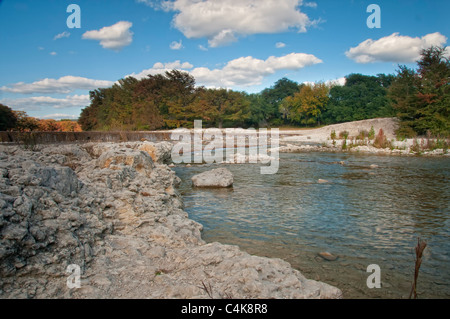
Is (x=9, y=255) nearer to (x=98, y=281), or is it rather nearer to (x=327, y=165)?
(x=98, y=281)

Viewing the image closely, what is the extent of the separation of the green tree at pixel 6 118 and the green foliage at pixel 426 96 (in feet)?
122

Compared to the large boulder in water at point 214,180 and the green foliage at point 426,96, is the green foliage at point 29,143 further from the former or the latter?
the green foliage at point 426,96

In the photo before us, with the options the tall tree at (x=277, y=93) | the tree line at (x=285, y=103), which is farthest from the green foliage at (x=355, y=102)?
the tall tree at (x=277, y=93)

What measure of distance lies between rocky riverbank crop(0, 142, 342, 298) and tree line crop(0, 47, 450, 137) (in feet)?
96.6

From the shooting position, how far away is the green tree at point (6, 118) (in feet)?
81.8

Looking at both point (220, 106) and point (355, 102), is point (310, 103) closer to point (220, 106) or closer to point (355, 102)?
point (355, 102)

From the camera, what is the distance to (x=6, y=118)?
83.1ft

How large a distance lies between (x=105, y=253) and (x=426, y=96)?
105 ft

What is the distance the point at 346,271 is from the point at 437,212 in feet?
15.4

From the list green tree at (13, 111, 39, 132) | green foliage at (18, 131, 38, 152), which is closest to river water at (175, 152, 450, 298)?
green foliage at (18, 131, 38, 152)

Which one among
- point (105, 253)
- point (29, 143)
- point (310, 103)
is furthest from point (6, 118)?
point (310, 103)

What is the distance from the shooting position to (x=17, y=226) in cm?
310

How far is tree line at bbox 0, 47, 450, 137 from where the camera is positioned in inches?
1090
